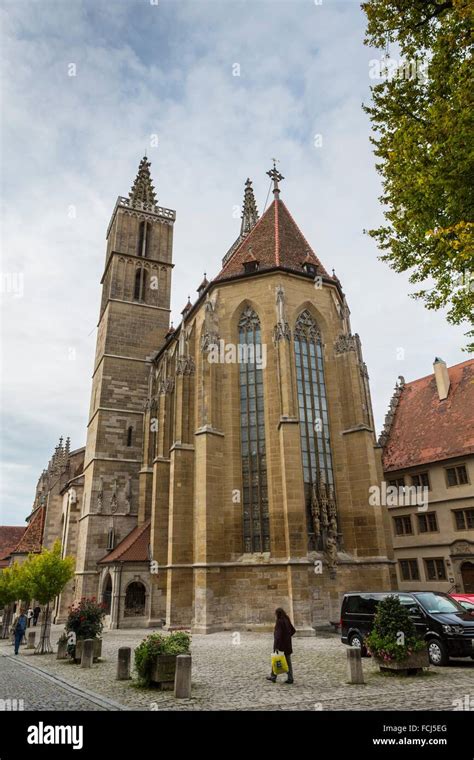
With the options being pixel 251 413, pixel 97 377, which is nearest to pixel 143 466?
pixel 97 377

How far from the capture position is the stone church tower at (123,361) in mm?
27812

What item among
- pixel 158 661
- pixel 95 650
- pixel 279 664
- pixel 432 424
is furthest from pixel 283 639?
pixel 432 424

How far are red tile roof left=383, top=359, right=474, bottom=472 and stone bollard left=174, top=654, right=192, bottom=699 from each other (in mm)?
20847

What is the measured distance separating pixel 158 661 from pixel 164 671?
0.19m

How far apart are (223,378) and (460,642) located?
13.3m

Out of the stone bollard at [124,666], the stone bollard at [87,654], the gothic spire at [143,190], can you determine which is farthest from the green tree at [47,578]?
the gothic spire at [143,190]

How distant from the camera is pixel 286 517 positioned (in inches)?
679

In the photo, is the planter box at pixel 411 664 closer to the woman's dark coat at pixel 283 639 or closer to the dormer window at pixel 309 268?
the woman's dark coat at pixel 283 639

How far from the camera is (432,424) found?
28.8 m

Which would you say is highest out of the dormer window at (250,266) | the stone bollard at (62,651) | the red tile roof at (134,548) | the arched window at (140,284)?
the arched window at (140,284)

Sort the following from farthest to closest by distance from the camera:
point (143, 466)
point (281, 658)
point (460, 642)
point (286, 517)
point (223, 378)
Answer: point (143, 466)
point (223, 378)
point (286, 517)
point (460, 642)
point (281, 658)

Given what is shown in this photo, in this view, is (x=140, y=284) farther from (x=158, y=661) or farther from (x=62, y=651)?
(x=158, y=661)

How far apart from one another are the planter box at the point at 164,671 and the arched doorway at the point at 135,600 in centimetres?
1564
